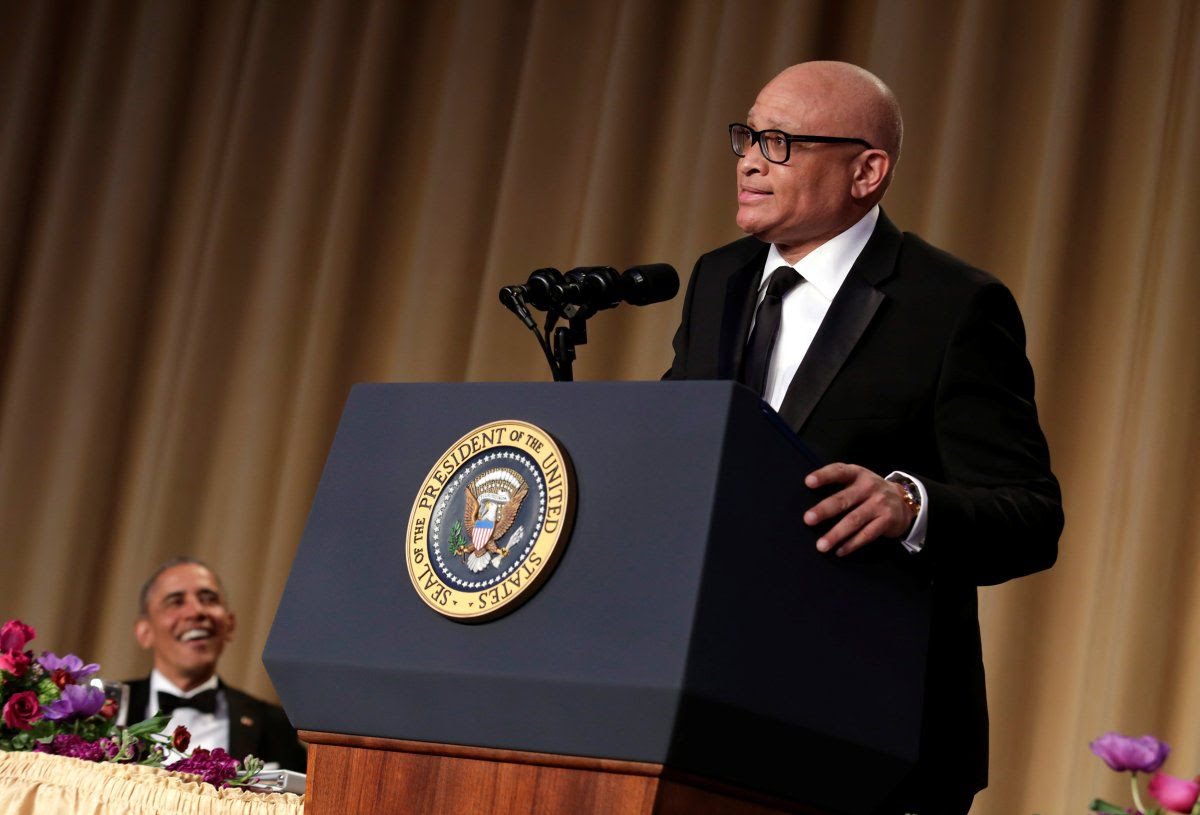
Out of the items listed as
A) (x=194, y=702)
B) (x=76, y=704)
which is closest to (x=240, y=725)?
(x=194, y=702)

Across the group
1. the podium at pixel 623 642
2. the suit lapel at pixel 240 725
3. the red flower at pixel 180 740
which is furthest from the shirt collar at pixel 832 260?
the suit lapel at pixel 240 725

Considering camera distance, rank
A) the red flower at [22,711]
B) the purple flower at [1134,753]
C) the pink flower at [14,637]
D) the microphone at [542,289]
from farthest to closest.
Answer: the pink flower at [14,637] < the red flower at [22,711] < the microphone at [542,289] < the purple flower at [1134,753]

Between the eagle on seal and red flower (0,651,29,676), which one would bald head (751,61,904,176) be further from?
red flower (0,651,29,676)

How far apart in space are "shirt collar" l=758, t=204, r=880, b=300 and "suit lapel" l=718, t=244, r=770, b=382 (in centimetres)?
2

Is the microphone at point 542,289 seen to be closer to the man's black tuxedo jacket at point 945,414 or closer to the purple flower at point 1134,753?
the man's black tuxedo jacket at point 945,414

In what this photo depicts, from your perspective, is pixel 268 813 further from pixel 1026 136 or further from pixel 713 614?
pixel 1026 136

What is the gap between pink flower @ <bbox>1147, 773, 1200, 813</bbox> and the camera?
1305 millimetres

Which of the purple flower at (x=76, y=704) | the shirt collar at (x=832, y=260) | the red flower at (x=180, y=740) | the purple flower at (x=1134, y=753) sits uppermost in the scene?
the shirt collar at (x=832, y=260)

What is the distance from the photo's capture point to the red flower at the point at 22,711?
8.00 feet

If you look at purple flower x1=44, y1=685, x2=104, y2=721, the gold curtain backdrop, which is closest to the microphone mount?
purple flower x1=44, y1=685, x2=104, y2=721

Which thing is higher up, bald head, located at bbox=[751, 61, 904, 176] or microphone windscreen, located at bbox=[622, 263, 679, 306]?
bald head, located at bbox=[751, 61, 904, 176]

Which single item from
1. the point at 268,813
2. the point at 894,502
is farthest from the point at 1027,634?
the point at 894,502

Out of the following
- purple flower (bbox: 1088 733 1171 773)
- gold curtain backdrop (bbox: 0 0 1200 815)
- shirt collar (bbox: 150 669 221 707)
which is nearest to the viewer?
purple flower (bbox: 1088 733 1171 773)

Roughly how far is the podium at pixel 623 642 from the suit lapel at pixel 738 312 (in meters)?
0.40
